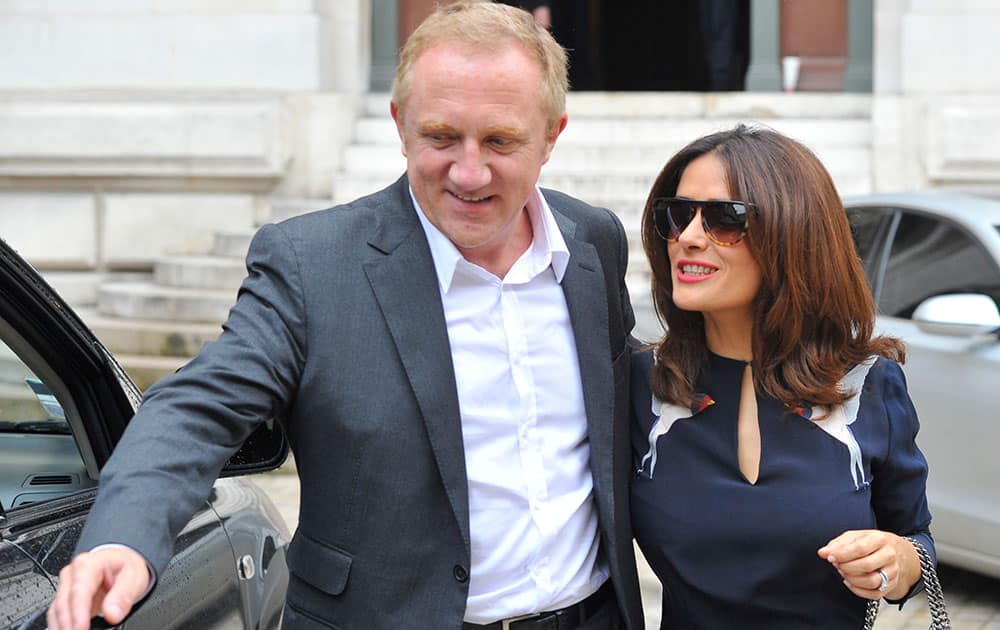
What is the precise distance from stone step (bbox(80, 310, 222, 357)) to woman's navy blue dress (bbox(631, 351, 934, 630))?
6.90 m

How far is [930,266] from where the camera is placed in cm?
568

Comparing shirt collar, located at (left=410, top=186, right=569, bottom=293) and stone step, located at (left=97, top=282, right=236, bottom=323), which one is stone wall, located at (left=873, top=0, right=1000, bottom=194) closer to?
stone step, located at (left=97, top=282, right=236, bottom=323)

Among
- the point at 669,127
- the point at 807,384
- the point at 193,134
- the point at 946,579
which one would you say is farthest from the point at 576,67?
the point at 807,384

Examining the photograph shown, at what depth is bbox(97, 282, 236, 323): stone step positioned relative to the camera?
9.59 metres

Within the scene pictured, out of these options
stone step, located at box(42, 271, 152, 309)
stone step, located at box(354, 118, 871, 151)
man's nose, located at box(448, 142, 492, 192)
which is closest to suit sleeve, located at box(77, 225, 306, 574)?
man's nose, located at box(448, 142, 492, 192)

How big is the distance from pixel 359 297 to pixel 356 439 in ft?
0.74

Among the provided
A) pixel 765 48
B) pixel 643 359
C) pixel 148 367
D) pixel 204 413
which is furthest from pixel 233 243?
pixel 204 413

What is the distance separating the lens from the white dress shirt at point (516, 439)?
235 cm

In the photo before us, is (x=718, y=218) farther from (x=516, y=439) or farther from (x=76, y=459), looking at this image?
(x=76, y=459)

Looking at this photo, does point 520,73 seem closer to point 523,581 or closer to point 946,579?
point 523,581

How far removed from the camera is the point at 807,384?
260cm

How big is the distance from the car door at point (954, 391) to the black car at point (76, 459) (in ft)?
10.3

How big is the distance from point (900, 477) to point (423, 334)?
2.97 ft

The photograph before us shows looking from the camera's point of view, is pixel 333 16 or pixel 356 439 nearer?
pixel 356 439
